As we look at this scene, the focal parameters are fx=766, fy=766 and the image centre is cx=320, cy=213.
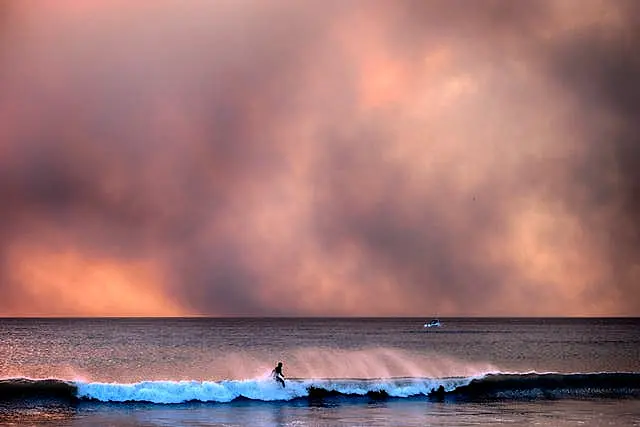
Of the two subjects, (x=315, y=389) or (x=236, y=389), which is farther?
(x=315, y=389)

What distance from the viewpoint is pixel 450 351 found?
308 feet

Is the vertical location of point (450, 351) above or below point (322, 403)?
above

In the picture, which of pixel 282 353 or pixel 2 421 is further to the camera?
pixel 282 353

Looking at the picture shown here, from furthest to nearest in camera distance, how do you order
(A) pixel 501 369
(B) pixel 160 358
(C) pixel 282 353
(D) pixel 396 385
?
(C) pixel 282 353
(B) pixel 160 358
(A) pixel 501 369
(D) pixel 396 385

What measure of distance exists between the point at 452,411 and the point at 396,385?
6.02 metres

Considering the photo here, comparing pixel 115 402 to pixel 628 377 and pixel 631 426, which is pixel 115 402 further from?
pixel 628 377

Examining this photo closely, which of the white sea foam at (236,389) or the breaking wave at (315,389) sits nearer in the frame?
the white sea foam at (236,389)

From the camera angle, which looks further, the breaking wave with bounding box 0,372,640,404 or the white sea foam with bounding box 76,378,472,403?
the breaking wave with bounding box 0,372,640,404

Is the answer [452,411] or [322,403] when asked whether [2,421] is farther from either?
[452,411]

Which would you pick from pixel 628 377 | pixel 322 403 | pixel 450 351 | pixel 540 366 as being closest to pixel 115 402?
pixel 322 403

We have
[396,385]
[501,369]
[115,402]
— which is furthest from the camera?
[501,369]

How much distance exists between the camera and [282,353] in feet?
277

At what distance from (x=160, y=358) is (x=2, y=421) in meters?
47.4

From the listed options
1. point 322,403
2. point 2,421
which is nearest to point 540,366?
point 322,403
